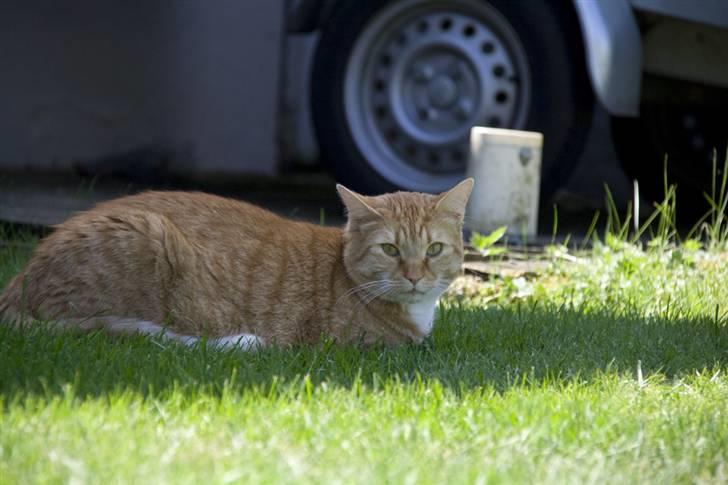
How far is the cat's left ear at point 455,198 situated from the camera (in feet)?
13.0

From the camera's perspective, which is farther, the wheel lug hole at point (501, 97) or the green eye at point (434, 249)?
the wheel lug hole at point (501, 97)

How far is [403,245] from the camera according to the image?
12.7 ft

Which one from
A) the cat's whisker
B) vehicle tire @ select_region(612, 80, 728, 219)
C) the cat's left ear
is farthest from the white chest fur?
vehicle tire @ select_region(612, 80, 728, 219)

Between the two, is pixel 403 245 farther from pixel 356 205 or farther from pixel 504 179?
pixel 504 179

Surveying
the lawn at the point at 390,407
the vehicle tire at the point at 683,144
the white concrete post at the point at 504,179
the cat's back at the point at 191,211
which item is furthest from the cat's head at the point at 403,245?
the vehicle tire at the point at 683,144

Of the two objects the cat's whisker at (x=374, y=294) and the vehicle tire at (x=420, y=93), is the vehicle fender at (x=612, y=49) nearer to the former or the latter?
the vehicle tire at (x=420, y=93)

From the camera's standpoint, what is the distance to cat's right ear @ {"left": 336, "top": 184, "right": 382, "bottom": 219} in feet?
12.8

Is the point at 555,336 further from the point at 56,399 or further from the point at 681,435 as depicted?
the point at 56,399

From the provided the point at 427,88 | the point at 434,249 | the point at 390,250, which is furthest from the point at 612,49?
the point at 390,250

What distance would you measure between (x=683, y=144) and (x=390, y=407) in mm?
4516

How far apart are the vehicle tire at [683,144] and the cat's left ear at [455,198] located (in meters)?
3.14

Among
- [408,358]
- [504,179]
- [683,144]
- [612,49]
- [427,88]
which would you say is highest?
[612,49]

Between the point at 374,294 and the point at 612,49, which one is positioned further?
the point at 612,49

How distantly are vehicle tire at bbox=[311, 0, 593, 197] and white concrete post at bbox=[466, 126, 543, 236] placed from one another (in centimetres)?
18
